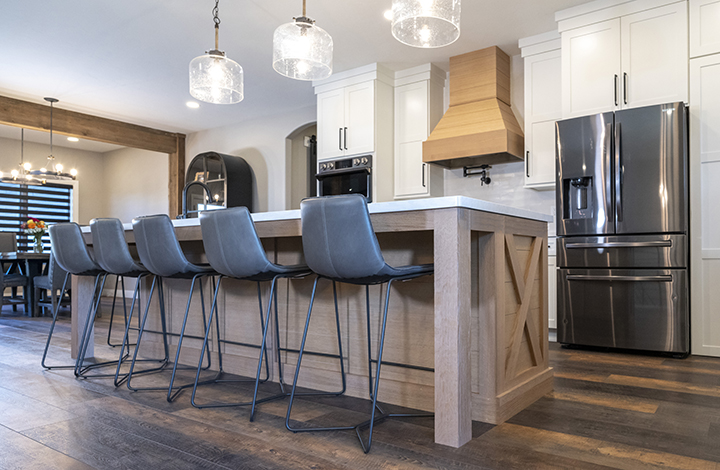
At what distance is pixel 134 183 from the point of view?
28.5ft

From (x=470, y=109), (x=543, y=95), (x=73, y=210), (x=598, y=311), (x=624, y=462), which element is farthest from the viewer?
(x=73, y=210)

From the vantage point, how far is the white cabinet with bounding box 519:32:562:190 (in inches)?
167

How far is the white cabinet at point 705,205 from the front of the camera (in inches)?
131

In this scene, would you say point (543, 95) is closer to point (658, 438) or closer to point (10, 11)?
point (658, 438)

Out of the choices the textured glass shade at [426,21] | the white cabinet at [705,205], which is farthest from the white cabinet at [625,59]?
the textured glass shade at [426,21]

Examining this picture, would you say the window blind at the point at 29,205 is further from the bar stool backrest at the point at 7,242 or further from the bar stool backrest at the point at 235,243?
the bar stool backrest at the point at 235,243

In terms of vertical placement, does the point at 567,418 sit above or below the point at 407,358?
below

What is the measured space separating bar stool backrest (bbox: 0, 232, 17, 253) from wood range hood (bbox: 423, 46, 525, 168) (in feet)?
18.6

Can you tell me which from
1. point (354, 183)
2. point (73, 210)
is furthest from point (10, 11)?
point (73, 210)

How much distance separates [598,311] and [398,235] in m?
2.02

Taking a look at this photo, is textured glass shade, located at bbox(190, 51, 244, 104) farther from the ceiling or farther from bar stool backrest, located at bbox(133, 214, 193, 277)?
the ceiling

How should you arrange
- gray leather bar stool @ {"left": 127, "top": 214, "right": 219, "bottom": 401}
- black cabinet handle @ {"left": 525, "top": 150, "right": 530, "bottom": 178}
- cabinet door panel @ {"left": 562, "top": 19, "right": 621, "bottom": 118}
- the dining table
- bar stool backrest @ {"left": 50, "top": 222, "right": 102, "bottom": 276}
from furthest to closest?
the dining table, black cabinet handle @ {"left": 525, "top": 150, "right": 530, "bottom": 178}, cabinet door panel @ {"left": 562, "top": 19, "right": 621, "bottom": 118}, bar stool backrest @ {"left": 50, "top": 222, "right": 102, "bottom": 276}, gray leather bar stool @ {"left": 127, "top": 214, "right": 219, "bottom": 401}

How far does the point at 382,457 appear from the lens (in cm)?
169

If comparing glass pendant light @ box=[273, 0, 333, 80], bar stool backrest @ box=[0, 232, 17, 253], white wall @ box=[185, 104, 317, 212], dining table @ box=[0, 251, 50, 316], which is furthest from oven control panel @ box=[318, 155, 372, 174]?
bar stool backrest @ box=[0, 232, 17, 253]
